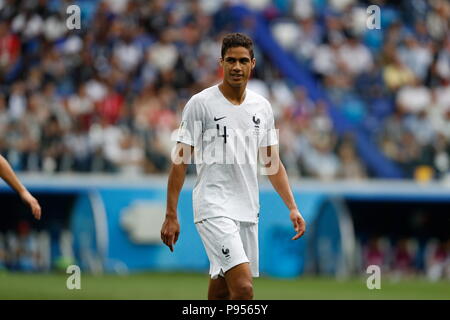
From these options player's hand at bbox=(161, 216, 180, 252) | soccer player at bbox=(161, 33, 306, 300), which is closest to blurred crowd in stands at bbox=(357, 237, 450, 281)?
soccer player at bbox=(161, 33, 306, 300)

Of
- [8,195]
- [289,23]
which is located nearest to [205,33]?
[289,23]

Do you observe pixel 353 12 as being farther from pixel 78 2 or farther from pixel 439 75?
pixel 78 2

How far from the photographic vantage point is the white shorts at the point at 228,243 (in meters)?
7.48

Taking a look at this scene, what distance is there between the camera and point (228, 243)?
24.6ft

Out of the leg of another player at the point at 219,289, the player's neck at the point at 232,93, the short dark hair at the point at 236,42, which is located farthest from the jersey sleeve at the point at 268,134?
the leg of another player at the point at 219,289

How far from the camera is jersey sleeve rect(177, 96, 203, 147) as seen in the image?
7.68 m

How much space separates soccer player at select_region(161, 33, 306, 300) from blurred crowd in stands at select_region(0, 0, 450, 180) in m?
10.2

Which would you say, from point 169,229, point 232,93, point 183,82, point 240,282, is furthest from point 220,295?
point 183,82

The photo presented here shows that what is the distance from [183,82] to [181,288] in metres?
6.75

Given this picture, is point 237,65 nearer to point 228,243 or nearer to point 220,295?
point 228,243

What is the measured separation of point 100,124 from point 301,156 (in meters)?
3.73

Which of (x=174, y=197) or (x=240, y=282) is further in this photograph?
(x=174, y=197)

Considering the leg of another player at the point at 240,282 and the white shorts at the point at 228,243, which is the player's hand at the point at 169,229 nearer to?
the white shorts at the point at 228,243

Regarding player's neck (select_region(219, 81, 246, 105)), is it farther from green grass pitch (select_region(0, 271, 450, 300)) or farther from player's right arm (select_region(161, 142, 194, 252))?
green grass pitch (select_region(0, 271, 450, 300))
